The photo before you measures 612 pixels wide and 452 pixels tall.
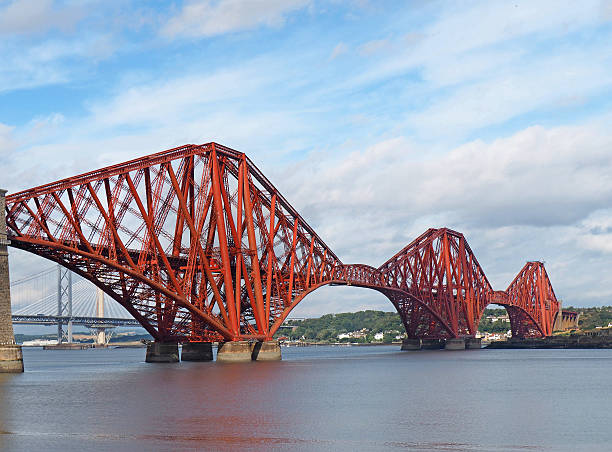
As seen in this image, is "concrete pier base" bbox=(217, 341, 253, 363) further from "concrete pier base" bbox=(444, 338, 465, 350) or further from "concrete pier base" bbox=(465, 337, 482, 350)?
"concrete pier base" bbox=(465, 337, 482, 350)

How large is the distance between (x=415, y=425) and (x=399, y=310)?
135052 mm

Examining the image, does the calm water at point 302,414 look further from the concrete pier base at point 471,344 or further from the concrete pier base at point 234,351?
the concrete pier base at point 471,344

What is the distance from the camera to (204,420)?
135 ft

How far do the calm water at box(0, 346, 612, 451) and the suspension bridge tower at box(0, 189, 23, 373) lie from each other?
1.58 metres

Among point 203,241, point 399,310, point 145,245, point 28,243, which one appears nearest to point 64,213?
point 28,243

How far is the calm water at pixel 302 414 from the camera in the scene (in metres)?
34.1

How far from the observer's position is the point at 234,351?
9469 cm

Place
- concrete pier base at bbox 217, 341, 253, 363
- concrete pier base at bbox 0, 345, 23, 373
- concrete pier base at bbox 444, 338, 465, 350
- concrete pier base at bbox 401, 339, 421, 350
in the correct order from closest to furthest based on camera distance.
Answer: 1. concrete pier base at bbox 0, 345, 23, 373
2. concrete pier base at bbox 217, 341, 253, 363
3. concrete pier base at bbox 401, 339, 421, 350
4. concrete pier base at bbox 444, 338, 465, 350

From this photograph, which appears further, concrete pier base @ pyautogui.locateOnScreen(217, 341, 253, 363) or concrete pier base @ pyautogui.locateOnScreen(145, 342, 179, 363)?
concrete pier base @ pyautogui.locateOnScreen(145, 342, 179, 363)

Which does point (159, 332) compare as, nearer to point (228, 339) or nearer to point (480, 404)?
point (228, 339)

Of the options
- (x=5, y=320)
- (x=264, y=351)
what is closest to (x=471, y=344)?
(x=264, y=351)

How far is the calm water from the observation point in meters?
34.1

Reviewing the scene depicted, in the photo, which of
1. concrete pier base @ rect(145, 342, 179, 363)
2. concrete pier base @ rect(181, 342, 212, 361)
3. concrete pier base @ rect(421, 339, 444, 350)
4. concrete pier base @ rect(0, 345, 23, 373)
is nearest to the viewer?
concrete pier base @ rect(0, 345, 23, 373)

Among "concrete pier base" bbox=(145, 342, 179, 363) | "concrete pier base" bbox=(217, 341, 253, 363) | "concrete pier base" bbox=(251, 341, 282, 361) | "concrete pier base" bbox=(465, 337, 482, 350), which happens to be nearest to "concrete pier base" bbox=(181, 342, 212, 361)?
"concrete pier base" bbox=(145, 342, 179, 363)
